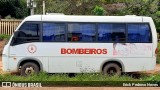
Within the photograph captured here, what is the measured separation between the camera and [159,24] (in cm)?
2969

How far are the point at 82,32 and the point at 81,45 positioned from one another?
1.69 ft

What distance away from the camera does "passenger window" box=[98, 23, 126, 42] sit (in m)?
17.4

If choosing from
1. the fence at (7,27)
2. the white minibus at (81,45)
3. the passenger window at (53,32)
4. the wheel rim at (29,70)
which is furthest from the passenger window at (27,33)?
the fence at (7,27)

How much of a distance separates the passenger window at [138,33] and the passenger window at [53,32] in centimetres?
269

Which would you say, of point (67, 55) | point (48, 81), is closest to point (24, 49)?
point (67, 55)

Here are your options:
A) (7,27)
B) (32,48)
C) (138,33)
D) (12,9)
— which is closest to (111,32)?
(138,33)

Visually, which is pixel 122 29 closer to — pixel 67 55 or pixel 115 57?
pixel 115 57

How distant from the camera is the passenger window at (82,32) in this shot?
682 inches

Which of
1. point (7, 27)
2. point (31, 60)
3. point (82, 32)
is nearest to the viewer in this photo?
A: point (31, 60)

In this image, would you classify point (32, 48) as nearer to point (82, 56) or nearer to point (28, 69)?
point (28, 69)

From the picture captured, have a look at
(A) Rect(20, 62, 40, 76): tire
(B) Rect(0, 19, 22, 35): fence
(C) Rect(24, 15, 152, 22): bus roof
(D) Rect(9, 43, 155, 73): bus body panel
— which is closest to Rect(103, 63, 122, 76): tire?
(D) Rect(9, 43, 155, 73): bus body panel

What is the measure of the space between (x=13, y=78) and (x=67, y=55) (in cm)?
281

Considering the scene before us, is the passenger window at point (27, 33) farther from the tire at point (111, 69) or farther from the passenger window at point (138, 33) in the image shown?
the passenger window at point (138, 33)

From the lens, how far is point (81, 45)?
1728 cm
